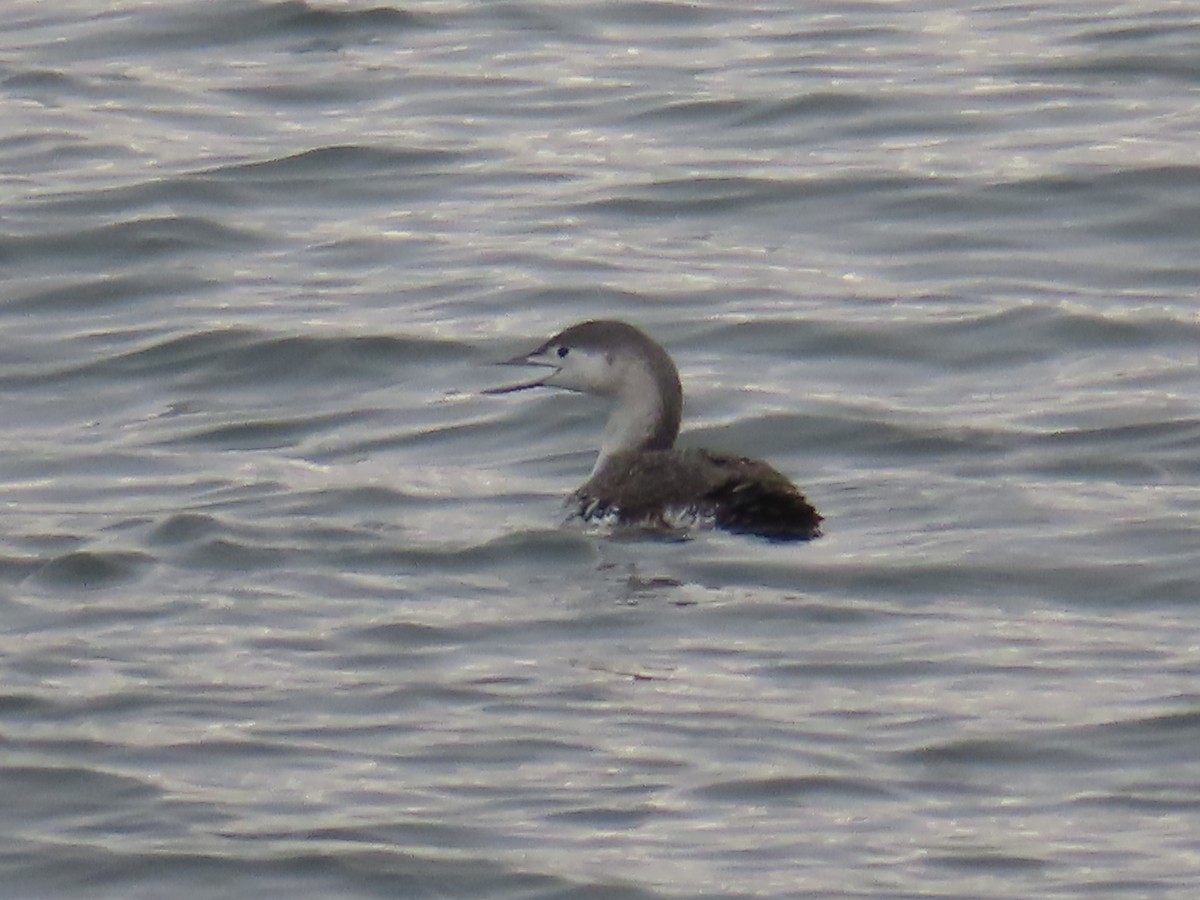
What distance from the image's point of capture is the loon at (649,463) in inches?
375

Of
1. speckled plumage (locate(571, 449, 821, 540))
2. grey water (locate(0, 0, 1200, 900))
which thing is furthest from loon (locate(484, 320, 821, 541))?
grey water (locate(0, 0, 1200, 900))

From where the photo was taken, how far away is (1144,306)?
12.5 metres

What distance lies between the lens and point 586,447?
1155 centimetres

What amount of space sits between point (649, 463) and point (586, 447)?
146 cm

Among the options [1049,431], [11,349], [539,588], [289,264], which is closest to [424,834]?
[539,588]

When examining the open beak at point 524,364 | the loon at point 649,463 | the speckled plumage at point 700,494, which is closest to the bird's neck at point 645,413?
the loon at point 649,463

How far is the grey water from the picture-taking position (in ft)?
23.7

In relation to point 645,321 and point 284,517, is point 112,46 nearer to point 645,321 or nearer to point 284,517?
point 645,321

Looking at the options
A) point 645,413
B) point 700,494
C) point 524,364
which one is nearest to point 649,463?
point 700,494

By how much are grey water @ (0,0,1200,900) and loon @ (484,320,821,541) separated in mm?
114

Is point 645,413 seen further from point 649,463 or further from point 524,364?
point 524,364

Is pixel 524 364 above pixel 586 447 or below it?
above

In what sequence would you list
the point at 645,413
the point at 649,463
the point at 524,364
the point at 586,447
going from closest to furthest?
the point at 649,463 < the point at 645,413 < the point at 524,364 < the point at 586,447

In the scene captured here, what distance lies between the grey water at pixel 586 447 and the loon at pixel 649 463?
114 mm
